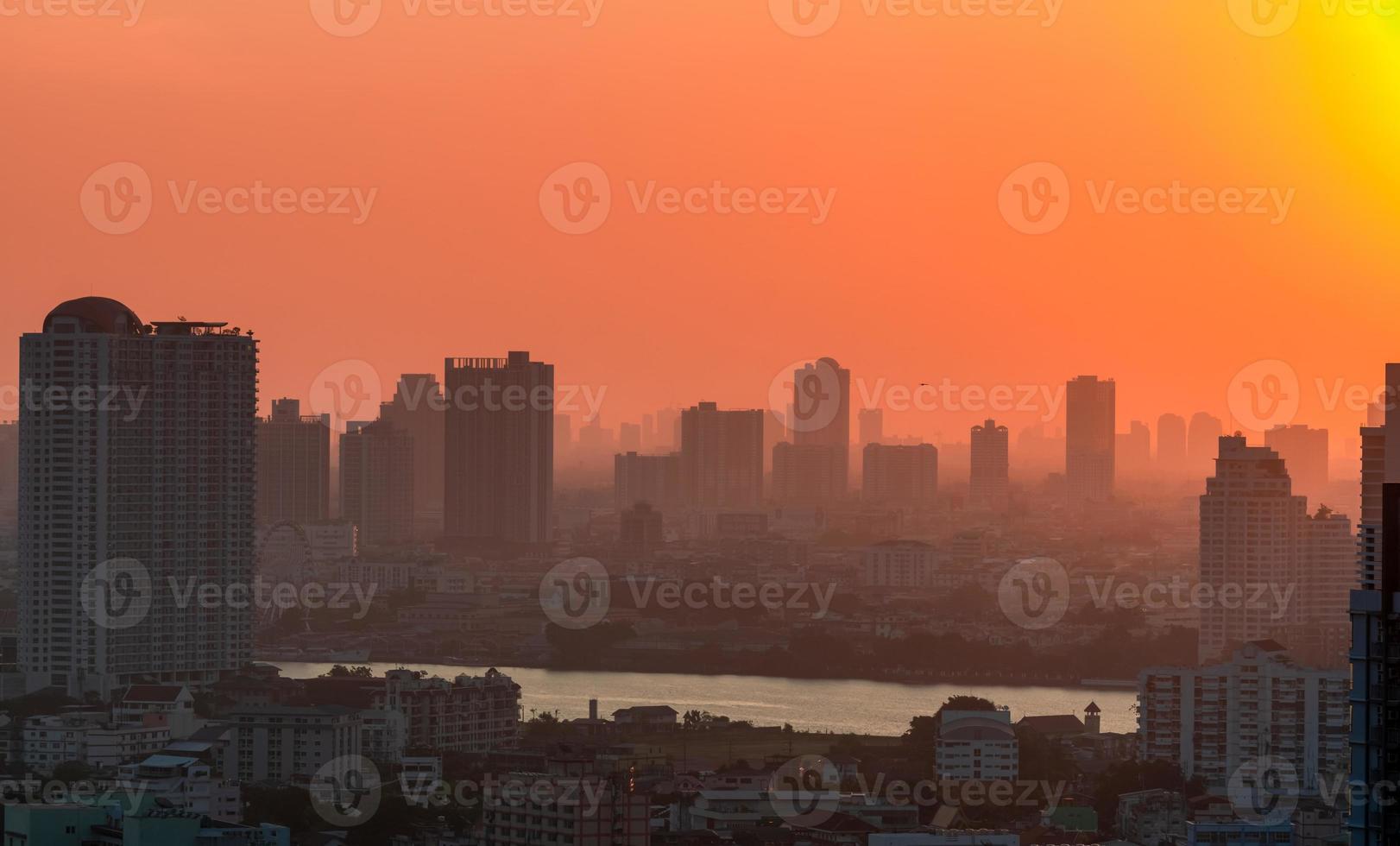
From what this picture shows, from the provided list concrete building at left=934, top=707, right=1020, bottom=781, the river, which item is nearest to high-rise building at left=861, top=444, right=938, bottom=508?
the river

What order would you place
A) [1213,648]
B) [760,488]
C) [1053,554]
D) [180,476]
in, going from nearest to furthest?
[180,476] < [1213,648] < [1053,554] < [760,488]

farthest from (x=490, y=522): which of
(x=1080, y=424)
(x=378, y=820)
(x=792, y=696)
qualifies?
(x=378, y=820)

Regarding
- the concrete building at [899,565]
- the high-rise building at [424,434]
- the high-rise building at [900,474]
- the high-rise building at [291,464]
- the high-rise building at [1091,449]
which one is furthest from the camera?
the high-rise building at [900,474]

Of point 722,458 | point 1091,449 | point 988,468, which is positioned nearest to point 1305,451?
point 1091,449

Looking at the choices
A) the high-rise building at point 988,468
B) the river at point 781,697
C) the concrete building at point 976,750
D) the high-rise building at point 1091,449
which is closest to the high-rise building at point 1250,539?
the river at point 781,697

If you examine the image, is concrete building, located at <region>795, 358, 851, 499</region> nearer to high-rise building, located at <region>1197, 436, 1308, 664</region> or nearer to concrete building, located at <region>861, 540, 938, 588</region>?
concrete building, located at <region>861, 540, 938, 588</region>

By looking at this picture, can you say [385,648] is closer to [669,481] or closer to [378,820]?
[378,820]

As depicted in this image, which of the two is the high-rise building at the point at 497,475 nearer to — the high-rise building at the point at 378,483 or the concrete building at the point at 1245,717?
the high-rise building at the point at 378,483
